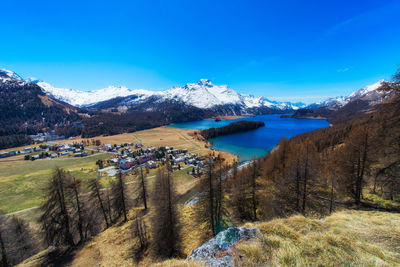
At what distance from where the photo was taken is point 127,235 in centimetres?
1650

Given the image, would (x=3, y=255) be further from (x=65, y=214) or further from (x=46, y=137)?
(x=46, y=137)

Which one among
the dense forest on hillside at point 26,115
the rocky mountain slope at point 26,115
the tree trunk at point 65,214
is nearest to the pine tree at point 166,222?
the tree trunk at point 65,214

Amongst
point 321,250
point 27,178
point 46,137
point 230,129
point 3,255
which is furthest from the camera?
point 230,129

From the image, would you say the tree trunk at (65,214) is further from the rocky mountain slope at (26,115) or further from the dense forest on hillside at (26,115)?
the rocky mountain slope at (26,115)

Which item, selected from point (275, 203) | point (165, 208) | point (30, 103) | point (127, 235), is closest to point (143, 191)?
point (127, 235)

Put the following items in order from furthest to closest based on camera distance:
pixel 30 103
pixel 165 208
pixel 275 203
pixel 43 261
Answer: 1. pixel 30 103
2. pixel 275 203
3. pixel 43 261
4. pixel 165 208

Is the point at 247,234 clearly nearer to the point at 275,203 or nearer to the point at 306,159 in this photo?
the point at 275,203

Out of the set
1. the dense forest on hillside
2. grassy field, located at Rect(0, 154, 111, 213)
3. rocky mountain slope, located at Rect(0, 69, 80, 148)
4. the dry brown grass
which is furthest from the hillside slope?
rocky mountain slope, located at Rect(0, 69, 80, 148)

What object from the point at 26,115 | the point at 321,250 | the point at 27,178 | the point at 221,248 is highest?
the point at 26,115

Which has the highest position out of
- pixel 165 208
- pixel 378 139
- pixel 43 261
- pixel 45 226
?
pixel 378 139

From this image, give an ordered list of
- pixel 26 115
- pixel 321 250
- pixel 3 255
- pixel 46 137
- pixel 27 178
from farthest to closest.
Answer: pixel 26 115
pixel 46 137
pixel 27 178
pixel 3 255
pixel 321 250

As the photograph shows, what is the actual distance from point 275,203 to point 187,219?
36.9ft

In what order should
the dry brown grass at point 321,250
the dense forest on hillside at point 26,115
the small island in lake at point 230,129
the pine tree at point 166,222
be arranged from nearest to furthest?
the dry brown grass at point 321,250, the pine tree at point 166,222, the small island in lake at point 230,129, the dense forest on hillside at point 26,115

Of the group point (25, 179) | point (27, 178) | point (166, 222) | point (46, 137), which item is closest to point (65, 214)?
point (166, 222)
